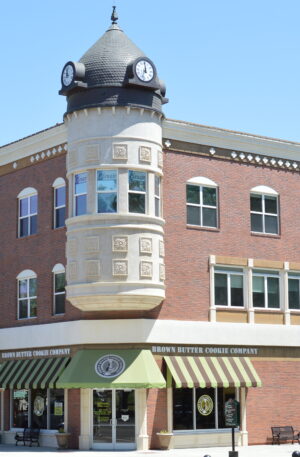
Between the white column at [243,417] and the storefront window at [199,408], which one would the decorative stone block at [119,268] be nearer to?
the storefront window at [199,408]

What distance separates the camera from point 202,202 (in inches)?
1448

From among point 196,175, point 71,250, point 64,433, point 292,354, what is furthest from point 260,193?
point 64,433

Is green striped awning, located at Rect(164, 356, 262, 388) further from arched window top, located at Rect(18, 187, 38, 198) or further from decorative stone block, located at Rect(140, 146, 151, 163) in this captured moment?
arched window top, located at Rect(18, 187, 38, 198)

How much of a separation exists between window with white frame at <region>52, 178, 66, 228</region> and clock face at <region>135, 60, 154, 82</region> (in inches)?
223

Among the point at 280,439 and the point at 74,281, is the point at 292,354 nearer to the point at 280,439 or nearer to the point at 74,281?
the point at 280,439

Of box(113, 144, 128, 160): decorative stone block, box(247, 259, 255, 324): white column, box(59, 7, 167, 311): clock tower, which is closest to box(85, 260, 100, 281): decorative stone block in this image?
box(59, 7, 167, 311): clock tower

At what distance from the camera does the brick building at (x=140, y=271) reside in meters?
33.2

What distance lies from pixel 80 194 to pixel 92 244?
2188 millimetres

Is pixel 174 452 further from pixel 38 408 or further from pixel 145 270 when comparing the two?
pixel 38 408

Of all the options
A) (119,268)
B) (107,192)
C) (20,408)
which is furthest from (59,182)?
(20,408)

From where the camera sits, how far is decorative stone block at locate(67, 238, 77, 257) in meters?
33.8

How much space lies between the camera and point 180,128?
3616cm

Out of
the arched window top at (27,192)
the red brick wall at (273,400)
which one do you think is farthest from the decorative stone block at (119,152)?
the red brick wall at (273,400)

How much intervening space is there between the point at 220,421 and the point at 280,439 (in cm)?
291
